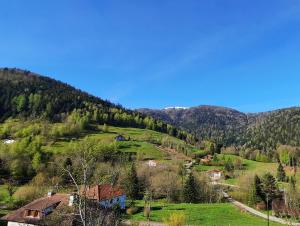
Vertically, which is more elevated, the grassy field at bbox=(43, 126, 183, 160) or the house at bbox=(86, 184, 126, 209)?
the grassy field at bbox=(43, 126, 183, 160)

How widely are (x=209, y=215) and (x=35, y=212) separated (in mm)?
31121

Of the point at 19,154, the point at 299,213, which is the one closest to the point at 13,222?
the point at 299,213

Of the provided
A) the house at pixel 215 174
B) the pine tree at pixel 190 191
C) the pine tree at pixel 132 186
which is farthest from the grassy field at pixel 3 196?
the house at pixel 215 174

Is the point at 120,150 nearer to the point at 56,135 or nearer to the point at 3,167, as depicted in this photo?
the point at 56,135

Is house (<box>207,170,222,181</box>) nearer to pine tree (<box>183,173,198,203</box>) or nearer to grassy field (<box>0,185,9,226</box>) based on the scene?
pine tree (<box>183,173,198,203</box>)

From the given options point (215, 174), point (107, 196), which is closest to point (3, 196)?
point (107, 196)

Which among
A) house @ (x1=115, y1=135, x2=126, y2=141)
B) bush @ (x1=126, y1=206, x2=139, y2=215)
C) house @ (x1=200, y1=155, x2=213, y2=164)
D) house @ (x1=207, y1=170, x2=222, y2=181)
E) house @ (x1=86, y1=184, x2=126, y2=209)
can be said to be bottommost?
bush @ (x1=126, y1=206, x2=139, y2=215)

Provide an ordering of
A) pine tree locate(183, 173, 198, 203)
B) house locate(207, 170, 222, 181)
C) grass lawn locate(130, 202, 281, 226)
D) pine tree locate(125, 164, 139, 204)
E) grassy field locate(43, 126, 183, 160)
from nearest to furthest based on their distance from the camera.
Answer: grass lawn locate(130, 202, 281, 226)
pine tree locate(183, 173, 198, 203)
pine tree locate(125, 164, 139, 204)
house locate(207, 170, 222, 181)
grassy field locate(43, 126, 183, 160)

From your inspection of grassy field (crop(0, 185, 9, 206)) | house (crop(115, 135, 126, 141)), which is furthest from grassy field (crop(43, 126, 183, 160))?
grassy field (crop(0, 185, 9, 206))

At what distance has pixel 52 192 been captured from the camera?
196 ft

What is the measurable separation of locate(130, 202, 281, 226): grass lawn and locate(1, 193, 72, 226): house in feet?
54.0

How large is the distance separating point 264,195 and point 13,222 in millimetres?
58493

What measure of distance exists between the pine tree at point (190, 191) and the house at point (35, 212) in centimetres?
3732

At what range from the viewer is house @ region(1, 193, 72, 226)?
51.7m
